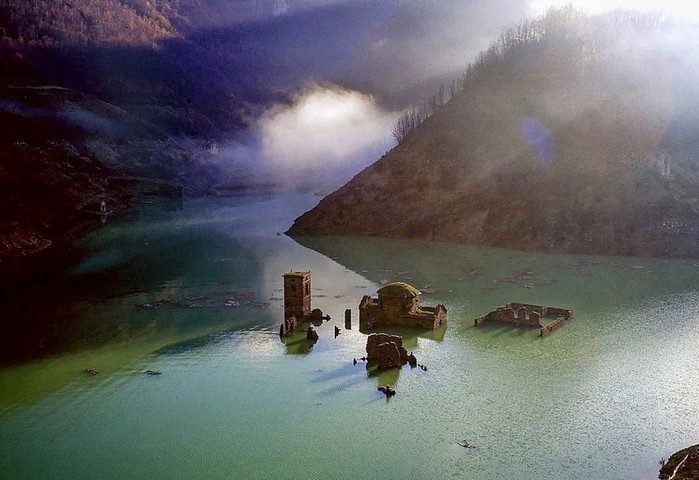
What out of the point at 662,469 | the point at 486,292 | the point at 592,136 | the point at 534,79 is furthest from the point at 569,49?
the point at 662,469

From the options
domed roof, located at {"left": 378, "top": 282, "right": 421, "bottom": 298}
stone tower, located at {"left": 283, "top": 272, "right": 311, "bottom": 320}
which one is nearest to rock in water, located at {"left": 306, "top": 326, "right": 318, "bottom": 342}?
stone tower, located at {"left": 283, "top": 272, "right": 311, "bottom": 320}

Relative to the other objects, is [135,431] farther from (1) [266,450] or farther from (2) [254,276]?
(2) [254,276]

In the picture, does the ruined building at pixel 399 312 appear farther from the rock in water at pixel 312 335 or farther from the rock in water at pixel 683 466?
the rock in water at pixel 683 466

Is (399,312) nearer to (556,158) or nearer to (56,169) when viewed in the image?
(556,158)

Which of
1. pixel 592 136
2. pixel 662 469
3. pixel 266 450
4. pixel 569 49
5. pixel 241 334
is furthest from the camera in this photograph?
pixel 569 49

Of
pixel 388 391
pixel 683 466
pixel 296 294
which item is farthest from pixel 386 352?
pixel 683 466

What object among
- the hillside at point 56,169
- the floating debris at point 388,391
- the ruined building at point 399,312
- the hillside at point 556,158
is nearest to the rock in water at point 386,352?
the floating debris at point 388,391
